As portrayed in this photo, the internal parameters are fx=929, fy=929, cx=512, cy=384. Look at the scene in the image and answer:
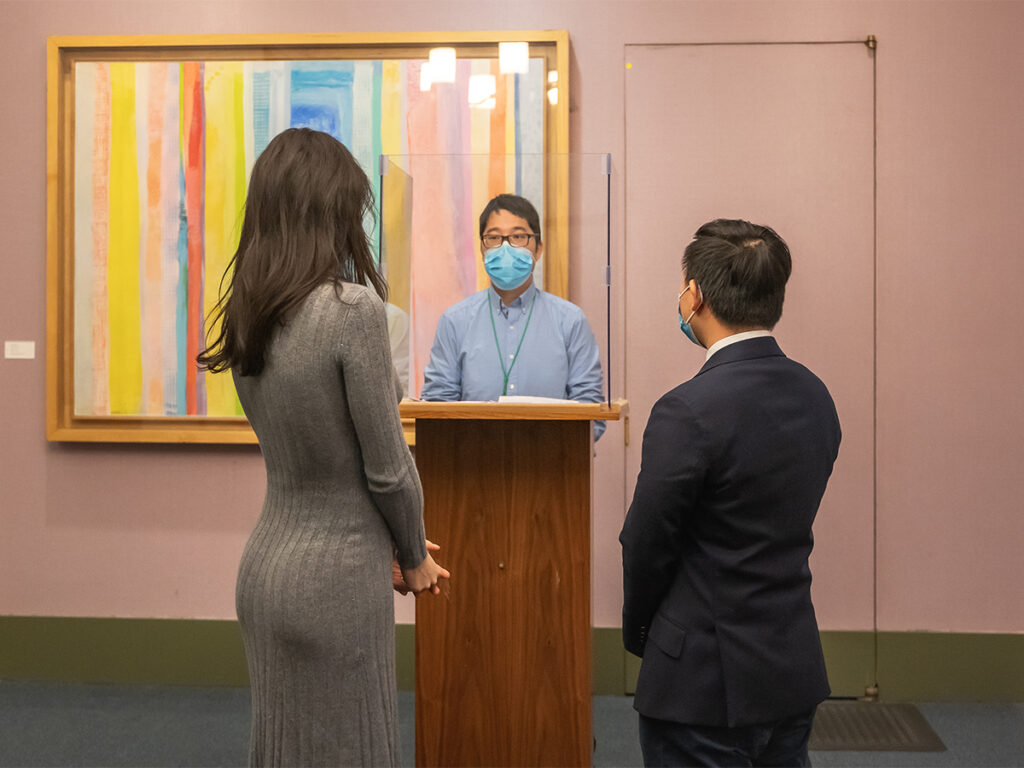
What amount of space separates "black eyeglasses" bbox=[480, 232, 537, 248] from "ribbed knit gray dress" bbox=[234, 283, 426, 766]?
0.89 metres

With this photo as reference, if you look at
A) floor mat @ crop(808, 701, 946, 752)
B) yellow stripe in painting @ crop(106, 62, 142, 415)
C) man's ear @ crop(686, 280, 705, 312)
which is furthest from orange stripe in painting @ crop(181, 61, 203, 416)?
floor mat @ crop(808, 701, 946, 752)

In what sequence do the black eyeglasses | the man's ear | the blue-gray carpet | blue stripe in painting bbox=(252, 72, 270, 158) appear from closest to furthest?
1. the man's ear
2. the black eyeglasses
3. the blue-gray carpet
4. blue stripe in painting bbox=(252, 72, 270, 158)

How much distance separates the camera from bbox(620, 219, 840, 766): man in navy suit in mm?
1417

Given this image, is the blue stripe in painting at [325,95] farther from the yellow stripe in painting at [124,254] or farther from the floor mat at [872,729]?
the floor mat at [872,729]

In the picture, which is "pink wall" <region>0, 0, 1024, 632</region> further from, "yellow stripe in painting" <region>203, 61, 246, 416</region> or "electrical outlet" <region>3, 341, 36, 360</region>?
"yellow stripe in painting" <region>203, 61, 246, 416</region>

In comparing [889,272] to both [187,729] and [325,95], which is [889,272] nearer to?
[325,95]

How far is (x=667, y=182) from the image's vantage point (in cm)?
326

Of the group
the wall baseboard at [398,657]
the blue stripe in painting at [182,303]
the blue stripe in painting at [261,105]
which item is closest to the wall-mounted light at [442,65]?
the blue stripe in painting at [261,105]

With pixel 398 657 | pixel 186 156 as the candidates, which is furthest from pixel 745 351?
pixel 186 156

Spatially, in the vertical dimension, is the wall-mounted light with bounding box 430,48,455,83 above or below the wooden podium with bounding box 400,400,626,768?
above

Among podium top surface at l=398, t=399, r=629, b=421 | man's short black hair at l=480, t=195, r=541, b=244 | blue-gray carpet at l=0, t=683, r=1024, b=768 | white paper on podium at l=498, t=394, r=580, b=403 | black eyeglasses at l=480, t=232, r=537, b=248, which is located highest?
man's short black hair at l=480, t=195, r=541, b=244

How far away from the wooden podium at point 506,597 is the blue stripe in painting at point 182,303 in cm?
157

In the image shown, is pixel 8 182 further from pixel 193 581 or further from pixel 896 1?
pixel 896 1

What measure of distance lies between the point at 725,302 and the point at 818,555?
6.75 feet
